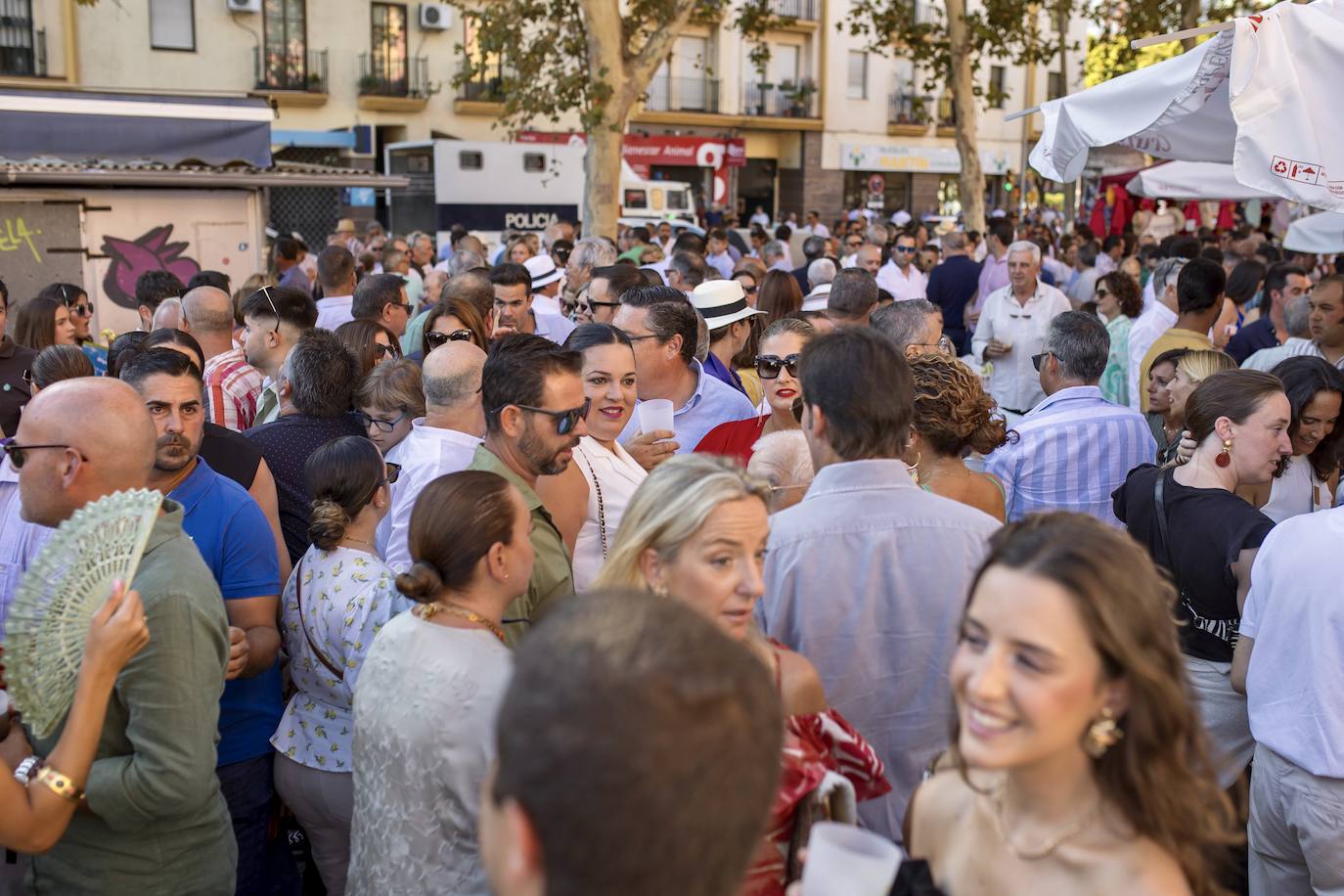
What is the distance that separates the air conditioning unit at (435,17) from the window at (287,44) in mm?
2875

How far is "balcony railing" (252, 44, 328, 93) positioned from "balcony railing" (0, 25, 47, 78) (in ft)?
14.9

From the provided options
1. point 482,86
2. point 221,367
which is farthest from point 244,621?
point 482,86

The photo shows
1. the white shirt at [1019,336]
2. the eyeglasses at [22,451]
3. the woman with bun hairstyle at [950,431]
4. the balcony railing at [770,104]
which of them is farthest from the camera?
the balcony railing at [770,104]

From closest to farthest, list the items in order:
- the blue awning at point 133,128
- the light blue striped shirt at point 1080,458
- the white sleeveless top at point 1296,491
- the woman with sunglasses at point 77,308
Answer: the white sleeveless top at point 1296,491 < the light blue striped shirt at point 1080,458 < the woman with sunglasses at point 77,308 < the blue awning at point 133,128

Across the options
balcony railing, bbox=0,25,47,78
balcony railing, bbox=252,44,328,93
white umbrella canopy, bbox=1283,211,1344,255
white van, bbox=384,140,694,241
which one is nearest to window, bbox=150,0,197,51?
balcony railing, bbox=252,44,328,93

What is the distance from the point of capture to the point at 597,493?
12.4 feet

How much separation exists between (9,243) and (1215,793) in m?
10.1

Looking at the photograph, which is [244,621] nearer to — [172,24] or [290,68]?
[172,24]

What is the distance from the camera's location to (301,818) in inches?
138

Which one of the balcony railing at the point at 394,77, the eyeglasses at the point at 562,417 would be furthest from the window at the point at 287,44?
the eyeglasses at the point at 562,417

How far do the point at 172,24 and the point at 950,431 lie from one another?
28.5m

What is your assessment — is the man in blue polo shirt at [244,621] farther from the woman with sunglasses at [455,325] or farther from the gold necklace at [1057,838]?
the woman with sunglasses at [455,325]

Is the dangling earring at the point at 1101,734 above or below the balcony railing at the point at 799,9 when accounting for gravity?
below

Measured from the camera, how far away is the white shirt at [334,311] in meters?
7.95
